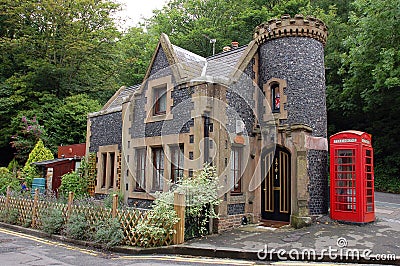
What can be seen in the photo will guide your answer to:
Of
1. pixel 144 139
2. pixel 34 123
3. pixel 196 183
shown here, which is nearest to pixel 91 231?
pixel 196 183

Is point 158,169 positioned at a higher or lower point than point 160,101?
lower

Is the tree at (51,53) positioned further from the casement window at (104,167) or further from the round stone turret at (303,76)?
the round stone turret at (303,76)

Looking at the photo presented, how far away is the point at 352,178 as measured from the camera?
36.4 ft

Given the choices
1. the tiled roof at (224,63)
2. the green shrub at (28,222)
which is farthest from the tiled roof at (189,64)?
the green shrub at (28,222)

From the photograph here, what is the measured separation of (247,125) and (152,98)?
12.7 feet

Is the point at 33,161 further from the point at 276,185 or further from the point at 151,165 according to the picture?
the point at 276,185

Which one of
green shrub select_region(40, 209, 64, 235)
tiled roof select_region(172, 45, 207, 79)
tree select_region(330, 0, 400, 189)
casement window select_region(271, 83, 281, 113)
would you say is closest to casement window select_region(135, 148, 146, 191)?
green shrub select_region(40, 209, 64, 235)

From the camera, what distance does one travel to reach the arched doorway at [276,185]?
1201cm

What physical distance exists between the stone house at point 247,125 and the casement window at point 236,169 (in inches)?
1.3

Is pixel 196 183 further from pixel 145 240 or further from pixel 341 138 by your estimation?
pixel 341 138

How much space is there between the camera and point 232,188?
1158 centimetres

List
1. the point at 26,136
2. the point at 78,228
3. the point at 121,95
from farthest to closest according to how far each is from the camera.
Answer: the point at 26,136, the point at 121,95, the point at 78,228

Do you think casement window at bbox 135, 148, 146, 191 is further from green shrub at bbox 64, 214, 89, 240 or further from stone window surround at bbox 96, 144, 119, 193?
green shrub at bbox 64, 214, 89, 240

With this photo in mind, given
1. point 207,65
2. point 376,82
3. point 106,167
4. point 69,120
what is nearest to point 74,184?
point 106,167
